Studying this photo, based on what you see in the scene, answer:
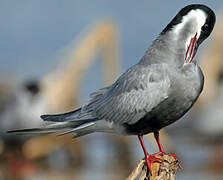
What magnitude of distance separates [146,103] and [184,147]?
32.5 ft

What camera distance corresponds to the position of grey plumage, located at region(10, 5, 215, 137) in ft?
17.3

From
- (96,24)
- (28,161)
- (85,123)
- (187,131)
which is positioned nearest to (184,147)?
(187,131)

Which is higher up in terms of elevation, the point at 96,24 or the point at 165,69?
the point at 96,24

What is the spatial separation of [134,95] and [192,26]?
0.61 meters

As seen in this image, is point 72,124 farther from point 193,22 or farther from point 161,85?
point 193,22

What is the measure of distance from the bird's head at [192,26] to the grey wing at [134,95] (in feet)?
0.74

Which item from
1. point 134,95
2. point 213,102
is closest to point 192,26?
point 134,95

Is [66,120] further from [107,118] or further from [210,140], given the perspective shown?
[210,140]

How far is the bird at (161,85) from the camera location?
5.27 m

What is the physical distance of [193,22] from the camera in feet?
17.5

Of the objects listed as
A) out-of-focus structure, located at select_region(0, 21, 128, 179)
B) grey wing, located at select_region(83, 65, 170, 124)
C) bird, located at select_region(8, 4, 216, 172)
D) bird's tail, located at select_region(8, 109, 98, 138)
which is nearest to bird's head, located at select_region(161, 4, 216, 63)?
bird, located at select_region(8, 4, 216, 172)

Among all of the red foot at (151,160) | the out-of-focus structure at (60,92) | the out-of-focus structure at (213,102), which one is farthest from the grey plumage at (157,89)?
the out-of-focus structure at (213,102)

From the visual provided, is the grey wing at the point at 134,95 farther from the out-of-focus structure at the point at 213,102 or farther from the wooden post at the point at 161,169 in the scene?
the out-of-focus structure at the point at 213,102

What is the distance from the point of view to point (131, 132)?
548 cm
